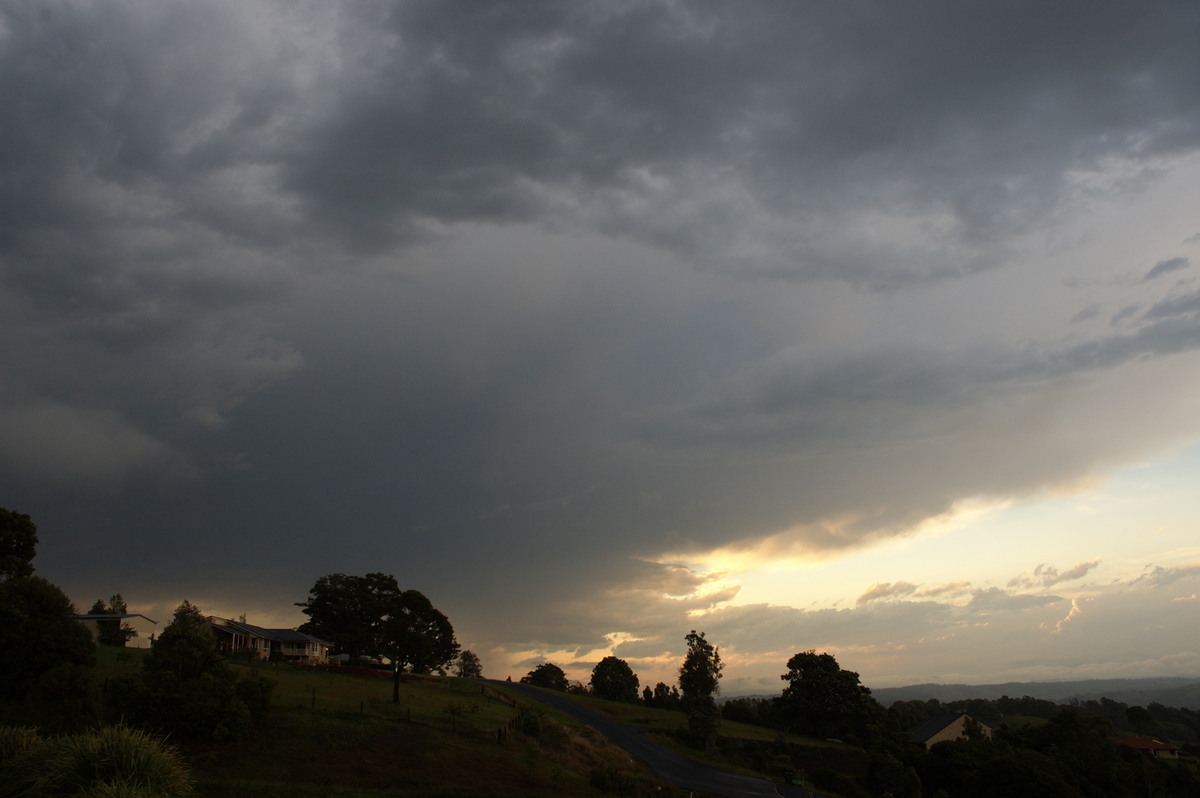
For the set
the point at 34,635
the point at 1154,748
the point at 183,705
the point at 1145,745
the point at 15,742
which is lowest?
the point at 1154,748

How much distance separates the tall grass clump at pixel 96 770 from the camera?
16.5 m

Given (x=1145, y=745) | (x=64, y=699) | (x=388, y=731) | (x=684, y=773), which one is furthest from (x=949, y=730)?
(x=64, y=699)

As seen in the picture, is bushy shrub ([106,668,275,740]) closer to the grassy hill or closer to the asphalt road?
the grassy hill

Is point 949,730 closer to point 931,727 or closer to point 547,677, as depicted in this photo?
point 931,727

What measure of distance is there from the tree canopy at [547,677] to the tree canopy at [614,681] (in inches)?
530

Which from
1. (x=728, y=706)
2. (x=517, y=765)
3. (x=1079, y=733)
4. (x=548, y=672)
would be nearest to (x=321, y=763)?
(x=517, y=765)

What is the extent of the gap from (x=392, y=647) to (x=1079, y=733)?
7470cm

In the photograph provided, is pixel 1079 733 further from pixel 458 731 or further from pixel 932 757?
pixel 458 731

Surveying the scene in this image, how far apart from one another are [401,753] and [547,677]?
109 meters

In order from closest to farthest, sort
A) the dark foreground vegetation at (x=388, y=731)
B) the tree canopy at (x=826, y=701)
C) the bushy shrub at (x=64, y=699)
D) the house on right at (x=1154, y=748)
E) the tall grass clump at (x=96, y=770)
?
the tall grass clump at (x=96, y=770)
the dark foreground vegetation at (x=388, y=731)
the bushy shrub at (x=64, y=699)
the house on right at (x=1154, y=748)
the tree canopy at (x=826, y=701)

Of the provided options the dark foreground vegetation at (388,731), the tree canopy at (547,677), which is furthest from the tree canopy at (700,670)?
the tree canopy at (547,677)

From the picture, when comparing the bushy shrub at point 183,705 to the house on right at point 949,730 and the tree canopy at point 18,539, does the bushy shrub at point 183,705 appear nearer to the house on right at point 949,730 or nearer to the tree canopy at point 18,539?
the tree canopy at point 18,539

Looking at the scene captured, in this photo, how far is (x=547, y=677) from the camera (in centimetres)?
14275

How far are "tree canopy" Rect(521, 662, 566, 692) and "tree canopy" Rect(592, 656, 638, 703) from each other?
44.2 feet
